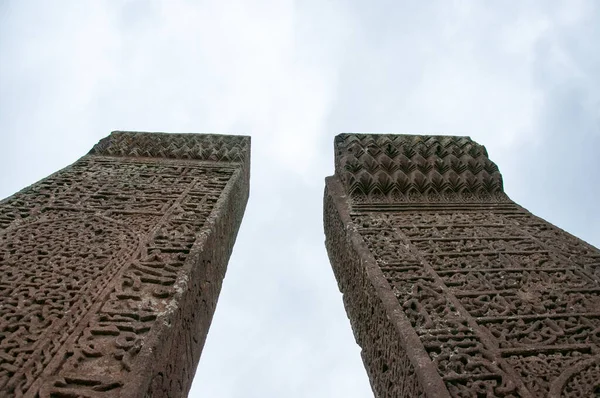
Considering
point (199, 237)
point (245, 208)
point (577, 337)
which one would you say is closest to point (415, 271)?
point (577, 337)

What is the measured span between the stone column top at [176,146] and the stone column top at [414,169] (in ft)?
3.33

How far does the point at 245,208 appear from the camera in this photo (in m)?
5.36

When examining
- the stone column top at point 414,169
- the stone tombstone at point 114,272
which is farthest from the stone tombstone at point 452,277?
the stone tombstone at point 114,272

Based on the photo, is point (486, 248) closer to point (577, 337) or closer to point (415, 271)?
point (415, 271)

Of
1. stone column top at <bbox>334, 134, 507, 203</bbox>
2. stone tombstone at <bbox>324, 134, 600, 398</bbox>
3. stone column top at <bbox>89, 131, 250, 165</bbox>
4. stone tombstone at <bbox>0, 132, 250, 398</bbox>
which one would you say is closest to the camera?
stone tombstone at <bbox>0, 132, 250, 398</bbox>

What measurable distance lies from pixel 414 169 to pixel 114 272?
8.81 ft

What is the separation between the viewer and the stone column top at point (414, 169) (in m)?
4.38

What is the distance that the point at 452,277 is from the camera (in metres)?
3.12

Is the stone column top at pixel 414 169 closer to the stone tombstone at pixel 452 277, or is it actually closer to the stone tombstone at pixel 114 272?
the stone tombstone at pixel 452 277

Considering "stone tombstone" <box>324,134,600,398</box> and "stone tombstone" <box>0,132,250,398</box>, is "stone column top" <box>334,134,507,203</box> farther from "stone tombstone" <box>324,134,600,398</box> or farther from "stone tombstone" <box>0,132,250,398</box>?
"stone tombstone" <box>0,132,250,398</box>

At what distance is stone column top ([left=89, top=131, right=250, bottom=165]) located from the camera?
5.10 metres

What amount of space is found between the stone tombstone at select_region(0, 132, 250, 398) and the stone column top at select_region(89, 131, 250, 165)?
13cm

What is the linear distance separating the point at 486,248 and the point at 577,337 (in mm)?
1029

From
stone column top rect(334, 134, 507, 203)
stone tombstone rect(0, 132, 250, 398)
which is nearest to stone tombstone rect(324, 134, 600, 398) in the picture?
stone column top rect(334, 134, 507, 203)
